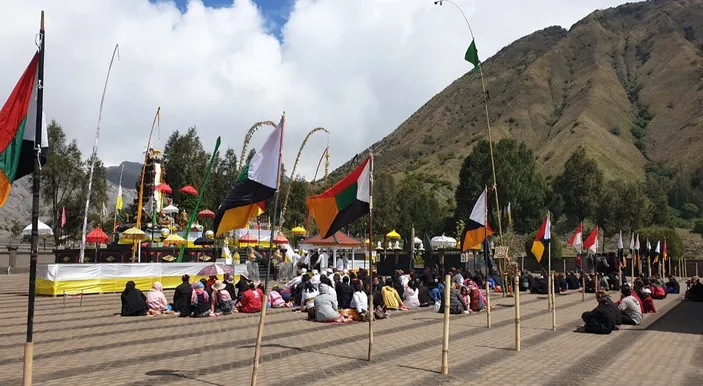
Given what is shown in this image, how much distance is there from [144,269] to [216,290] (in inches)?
390

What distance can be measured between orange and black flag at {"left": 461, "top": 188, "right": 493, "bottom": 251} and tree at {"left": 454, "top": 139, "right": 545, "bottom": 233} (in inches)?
1912

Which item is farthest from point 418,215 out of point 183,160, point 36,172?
point 36,172

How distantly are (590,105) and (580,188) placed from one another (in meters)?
64.8

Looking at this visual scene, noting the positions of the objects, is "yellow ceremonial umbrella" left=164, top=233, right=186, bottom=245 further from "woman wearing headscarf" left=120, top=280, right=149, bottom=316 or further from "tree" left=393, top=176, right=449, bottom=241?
"tree" left=393, top=176, right=449, bottom=241

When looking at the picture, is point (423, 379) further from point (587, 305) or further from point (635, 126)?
point (635, 126)

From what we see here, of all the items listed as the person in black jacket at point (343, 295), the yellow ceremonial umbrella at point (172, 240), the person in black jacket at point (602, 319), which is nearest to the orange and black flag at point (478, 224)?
the person in black jacket at point (602, 319)

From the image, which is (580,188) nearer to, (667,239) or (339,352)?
(667,239)

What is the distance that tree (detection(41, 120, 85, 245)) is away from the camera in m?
55.5

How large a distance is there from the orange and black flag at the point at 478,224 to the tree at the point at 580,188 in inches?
2223

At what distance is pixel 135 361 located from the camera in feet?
33.7

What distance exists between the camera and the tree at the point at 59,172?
5550 cm

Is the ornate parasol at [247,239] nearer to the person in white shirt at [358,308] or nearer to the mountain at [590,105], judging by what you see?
the person in white shirt at [358,308]

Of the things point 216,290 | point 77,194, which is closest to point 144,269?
point 216,290

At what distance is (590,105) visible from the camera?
12769 centimetres
